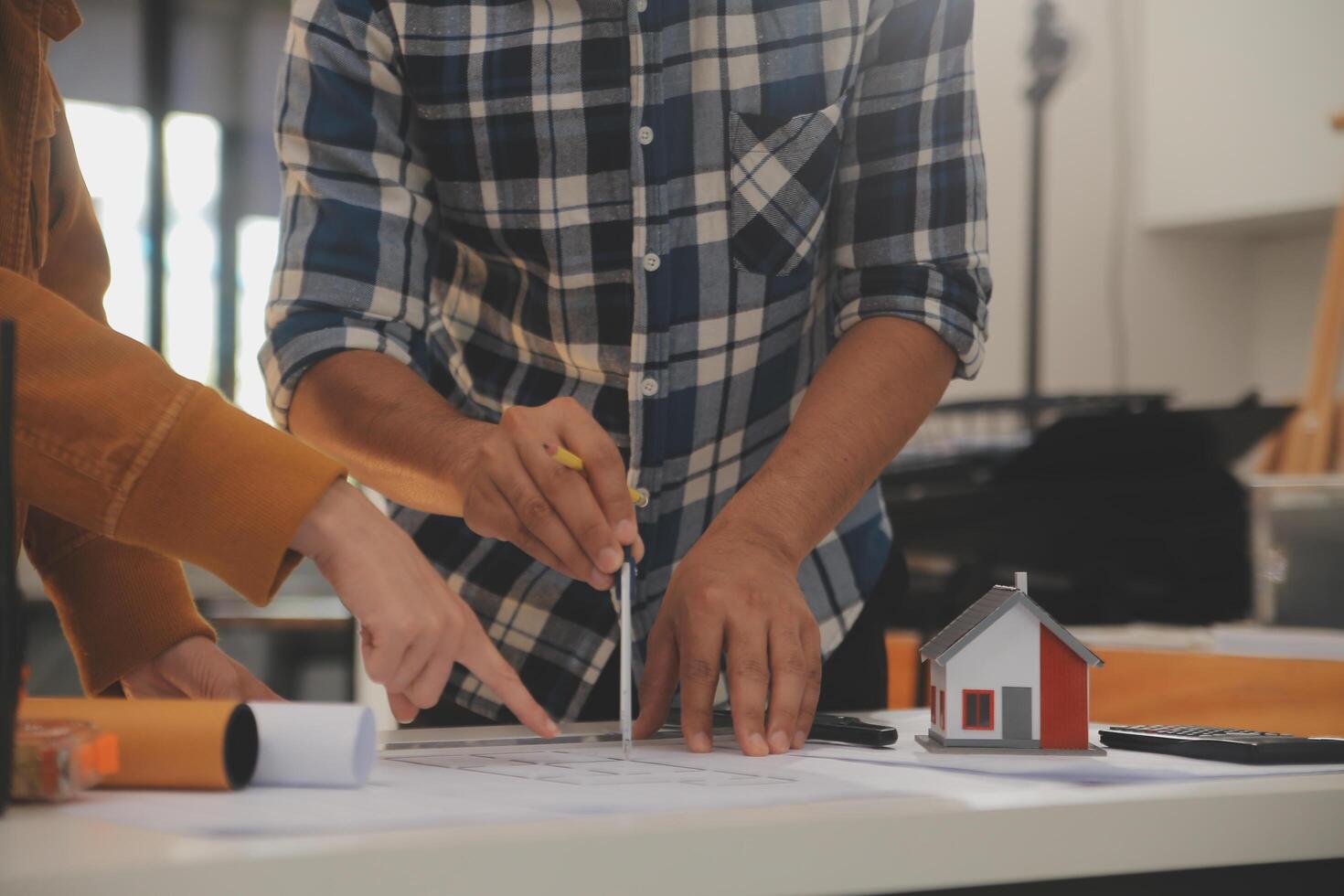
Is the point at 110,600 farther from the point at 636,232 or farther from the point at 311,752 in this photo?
the point at 636,232

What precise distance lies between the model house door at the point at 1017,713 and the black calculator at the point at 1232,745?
2.4 inches

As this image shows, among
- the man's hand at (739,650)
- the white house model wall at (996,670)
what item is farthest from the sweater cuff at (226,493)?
the white house model wall at (996,670)

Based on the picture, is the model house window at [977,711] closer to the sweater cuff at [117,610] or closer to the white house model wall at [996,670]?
the white house model wall at [996,670]

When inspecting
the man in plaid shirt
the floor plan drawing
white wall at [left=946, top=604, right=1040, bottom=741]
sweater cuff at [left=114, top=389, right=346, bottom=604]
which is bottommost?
the floor plan drawing

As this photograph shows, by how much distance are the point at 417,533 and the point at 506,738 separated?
342mm

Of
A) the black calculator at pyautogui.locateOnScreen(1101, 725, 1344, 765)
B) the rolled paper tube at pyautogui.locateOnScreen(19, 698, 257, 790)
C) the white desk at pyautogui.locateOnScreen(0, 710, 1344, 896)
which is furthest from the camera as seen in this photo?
the black calculator at pyautogui.locateOnScreen(1101, 725, 1344, 765)

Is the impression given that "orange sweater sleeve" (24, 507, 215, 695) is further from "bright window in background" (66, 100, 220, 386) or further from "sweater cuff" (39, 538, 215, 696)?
"bright window in background" (66, 100, 220, 386)

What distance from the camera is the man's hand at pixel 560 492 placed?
0.82m

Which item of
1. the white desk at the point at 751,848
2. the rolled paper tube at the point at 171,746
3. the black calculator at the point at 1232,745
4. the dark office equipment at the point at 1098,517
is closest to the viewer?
the white desk at the point at 751,848

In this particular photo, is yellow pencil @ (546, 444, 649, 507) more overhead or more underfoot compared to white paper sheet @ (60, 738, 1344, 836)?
more overhead

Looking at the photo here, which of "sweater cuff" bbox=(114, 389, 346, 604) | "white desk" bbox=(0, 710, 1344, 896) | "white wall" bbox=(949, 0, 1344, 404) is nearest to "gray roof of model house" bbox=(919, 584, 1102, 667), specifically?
"white desk" bbox=(0, 710, 1344, 896)

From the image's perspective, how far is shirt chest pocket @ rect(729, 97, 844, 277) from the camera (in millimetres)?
1082

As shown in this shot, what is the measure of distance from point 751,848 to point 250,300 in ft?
15.0

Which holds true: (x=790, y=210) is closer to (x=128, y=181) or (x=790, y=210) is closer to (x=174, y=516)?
(x=174, y=516)
